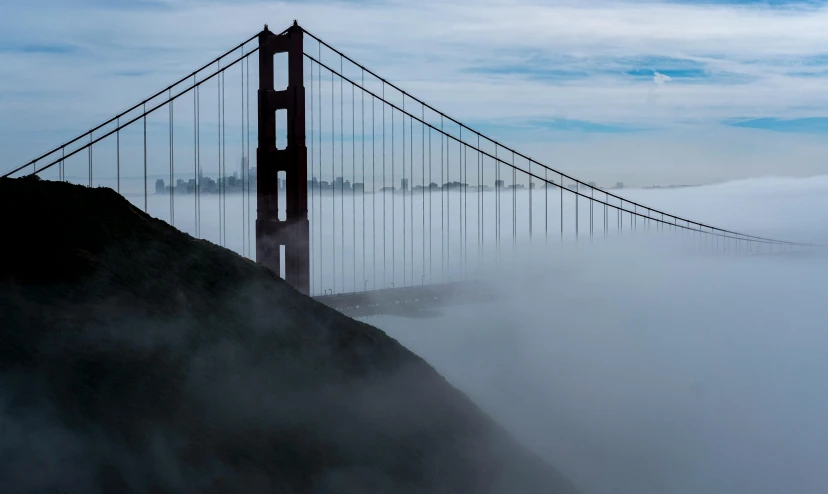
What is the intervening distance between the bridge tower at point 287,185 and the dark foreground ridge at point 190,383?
14918 mm

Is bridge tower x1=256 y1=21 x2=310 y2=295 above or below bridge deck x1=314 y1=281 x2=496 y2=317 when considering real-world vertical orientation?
above

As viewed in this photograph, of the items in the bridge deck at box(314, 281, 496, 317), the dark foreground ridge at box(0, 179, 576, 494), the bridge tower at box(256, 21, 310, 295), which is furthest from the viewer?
the bridge deck at box(314, 281, 496, 317)

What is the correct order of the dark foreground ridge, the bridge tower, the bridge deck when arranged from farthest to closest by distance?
the bridge deck, the bridge tower, the dark foreground ridge

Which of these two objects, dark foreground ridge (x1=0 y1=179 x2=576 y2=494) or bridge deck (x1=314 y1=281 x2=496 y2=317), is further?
bridge deck (x1=314 y1=281 x2=496 y2=317)

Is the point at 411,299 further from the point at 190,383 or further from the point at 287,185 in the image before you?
the point at 190,383

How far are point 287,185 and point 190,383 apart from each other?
18079 mm

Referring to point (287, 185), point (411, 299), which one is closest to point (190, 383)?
point (287, 185)

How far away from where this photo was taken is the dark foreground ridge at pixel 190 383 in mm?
6840

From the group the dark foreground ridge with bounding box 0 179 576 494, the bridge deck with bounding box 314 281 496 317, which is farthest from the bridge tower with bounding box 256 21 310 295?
the bridge deck with bounding box 314 281 496 317

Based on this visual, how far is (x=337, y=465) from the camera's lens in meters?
8.33

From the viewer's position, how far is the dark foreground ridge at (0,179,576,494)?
6840 mm

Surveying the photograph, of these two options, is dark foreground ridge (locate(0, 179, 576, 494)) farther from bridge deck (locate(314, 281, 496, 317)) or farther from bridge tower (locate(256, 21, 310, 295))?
bridge deck (locate(314, 281, 496, 317))

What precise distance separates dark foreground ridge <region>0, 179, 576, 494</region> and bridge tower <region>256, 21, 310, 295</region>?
14.9 metres

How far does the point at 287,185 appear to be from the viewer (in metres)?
25.5
